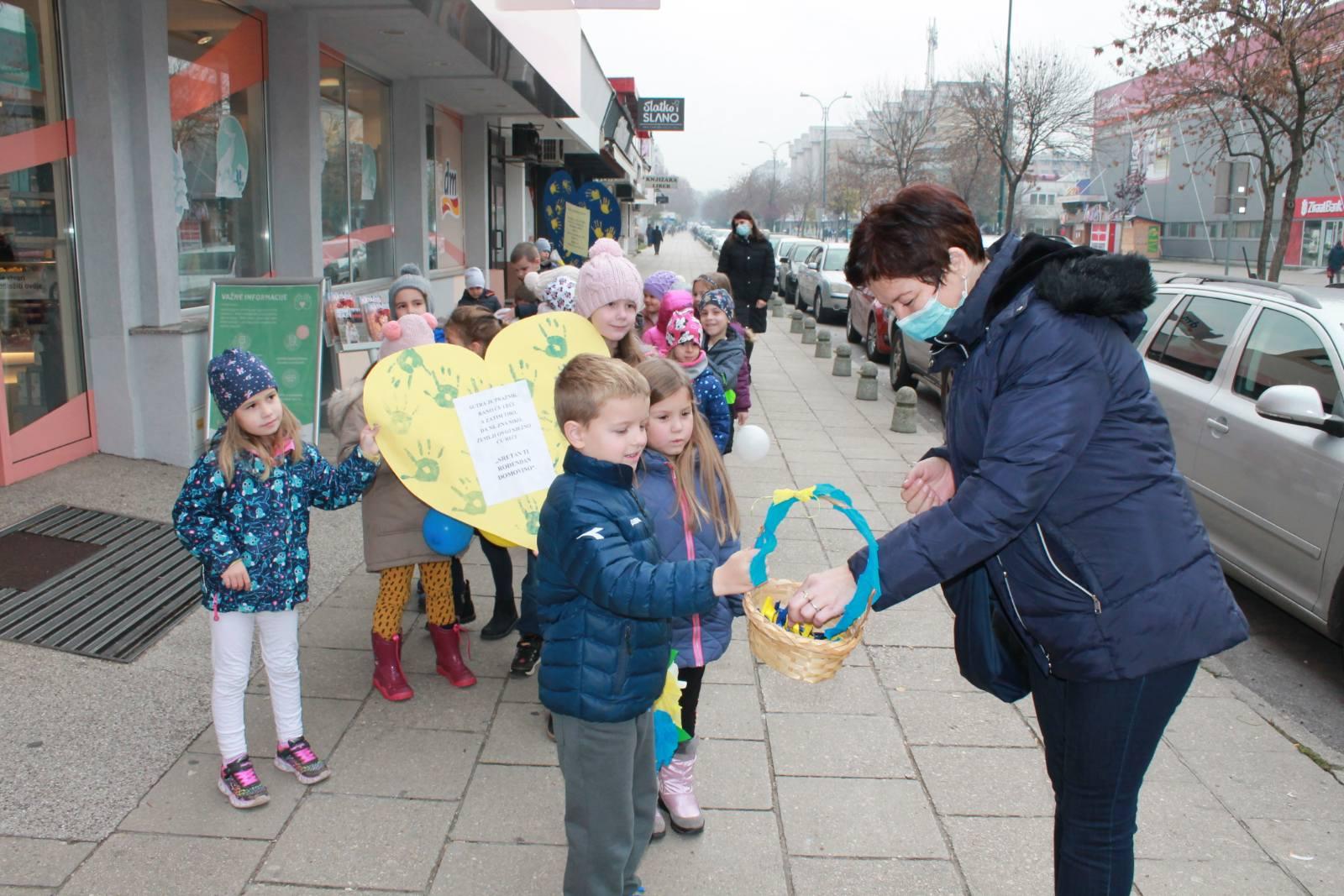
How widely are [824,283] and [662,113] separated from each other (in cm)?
1812

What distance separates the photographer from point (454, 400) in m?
4.07

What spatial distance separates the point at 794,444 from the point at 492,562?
5.51 meters

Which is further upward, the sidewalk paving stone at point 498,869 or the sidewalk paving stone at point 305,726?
the sidewalk paving stone at point 305,726

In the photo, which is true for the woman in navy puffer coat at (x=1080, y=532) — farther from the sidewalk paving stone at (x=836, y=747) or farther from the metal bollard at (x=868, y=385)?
the metal bollard at (x=868, y=385)

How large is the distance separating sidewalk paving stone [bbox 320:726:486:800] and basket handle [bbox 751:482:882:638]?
1.83 m

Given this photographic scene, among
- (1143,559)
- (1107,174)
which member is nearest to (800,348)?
(1143,559)

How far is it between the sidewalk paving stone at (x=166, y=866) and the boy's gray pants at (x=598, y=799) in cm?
114

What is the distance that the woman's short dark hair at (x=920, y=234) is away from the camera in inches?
98.8

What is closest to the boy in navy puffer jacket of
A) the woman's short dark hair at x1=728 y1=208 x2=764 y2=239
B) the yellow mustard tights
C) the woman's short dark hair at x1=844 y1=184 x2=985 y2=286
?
the woman's short dark hair at x1=844 y1=184 x2=985 y2=286

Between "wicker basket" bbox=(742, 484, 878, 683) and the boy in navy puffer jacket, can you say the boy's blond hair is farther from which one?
"wicker basket" bbox=(742, 484, 878, 683)

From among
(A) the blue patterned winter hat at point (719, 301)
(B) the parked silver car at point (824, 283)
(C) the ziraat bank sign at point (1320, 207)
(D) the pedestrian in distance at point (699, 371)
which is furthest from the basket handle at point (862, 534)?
(C) the ziraat bank sign at point (1320, 207)

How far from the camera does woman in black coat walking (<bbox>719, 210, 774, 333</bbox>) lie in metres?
12.9

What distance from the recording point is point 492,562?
503cm

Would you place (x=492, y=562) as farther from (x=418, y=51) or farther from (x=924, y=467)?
(x=418, y=51)
